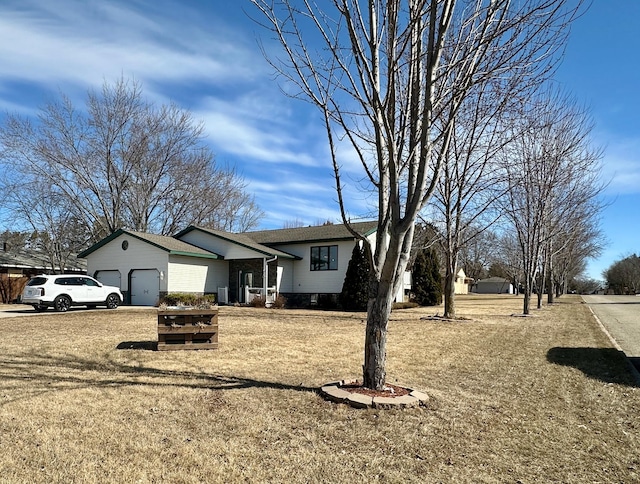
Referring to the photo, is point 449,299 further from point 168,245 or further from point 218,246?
point 168,245

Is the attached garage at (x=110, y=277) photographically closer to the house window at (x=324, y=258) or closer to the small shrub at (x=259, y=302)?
the small shrub at (x=259, y=302)

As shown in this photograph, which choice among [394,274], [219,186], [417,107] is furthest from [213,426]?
[219,186]

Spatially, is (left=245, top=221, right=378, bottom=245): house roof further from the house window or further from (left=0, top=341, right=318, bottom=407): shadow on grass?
(left=0, top=341, right=318, bottom=407): shadow on grass

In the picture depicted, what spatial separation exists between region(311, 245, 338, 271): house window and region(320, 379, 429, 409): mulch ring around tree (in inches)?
748

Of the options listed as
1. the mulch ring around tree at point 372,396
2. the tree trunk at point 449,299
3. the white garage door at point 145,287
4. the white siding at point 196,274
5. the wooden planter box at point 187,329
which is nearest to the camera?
the mulch ring around tree at point 372,396

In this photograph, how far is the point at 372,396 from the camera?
532 centimetres

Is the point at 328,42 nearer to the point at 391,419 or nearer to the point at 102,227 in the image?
the point at 391,419

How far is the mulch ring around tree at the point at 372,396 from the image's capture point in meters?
5.07

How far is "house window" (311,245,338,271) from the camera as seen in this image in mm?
25000

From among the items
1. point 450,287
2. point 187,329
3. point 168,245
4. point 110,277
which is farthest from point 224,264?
point 187,329

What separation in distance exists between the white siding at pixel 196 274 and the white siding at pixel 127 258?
0.46 m

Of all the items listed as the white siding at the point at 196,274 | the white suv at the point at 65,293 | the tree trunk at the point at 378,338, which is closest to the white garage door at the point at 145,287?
the white siding at the point at 196,274

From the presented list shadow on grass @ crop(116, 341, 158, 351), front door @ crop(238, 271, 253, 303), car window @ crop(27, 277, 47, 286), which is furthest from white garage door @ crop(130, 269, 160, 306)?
shadow on grass @ crop(116, 341, 158, 351)

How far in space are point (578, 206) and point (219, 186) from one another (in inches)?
905
